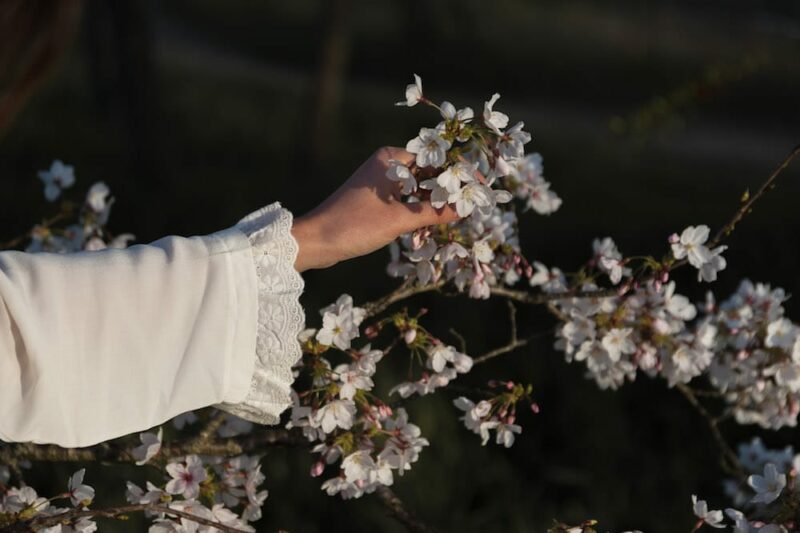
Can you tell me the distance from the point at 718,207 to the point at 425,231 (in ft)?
20.7

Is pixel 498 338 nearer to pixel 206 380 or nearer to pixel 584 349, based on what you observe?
pixel 584 349

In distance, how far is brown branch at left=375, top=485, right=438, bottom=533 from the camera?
1820 millimetres

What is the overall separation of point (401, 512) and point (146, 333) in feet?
1.84

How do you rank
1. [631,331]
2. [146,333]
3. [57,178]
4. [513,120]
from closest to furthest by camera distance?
1. [146,333]
2. [631,331]
3. [57,178]
4. [513,120]

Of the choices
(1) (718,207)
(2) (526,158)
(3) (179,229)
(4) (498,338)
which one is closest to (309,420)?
(2) (526,158)

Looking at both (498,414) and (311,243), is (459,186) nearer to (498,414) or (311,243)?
(311,243)

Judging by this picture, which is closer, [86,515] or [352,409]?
[86,515]

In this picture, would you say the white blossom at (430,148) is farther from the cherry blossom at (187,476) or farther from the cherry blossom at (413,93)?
the cherry blossom at (187,476)

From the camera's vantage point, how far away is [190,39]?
16875mm

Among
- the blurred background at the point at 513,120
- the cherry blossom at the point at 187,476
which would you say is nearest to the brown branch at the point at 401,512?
the cherry blossom at the point at 187,476

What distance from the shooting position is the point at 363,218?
156 centimetres

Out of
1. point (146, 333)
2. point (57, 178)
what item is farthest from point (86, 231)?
point (146, 333)

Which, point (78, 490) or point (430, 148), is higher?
point (430, 148)

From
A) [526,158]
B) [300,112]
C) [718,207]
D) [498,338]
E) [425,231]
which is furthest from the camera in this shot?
[300,112]
